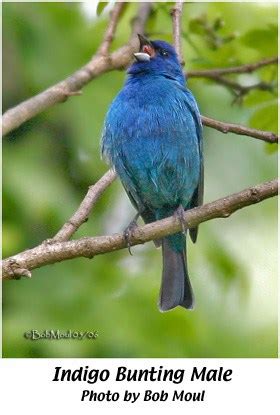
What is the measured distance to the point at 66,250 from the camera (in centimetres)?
450

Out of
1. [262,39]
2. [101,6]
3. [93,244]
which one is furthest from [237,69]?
[93,244]

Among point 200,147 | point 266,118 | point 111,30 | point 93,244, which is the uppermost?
point 111,30

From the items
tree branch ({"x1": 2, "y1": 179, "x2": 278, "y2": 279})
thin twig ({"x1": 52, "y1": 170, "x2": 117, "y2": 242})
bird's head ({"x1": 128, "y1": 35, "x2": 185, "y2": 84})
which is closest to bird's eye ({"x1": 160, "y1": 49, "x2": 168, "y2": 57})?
bird's head ({"x1": 128, "y1": 35, "x2": 185, "y2": 84})

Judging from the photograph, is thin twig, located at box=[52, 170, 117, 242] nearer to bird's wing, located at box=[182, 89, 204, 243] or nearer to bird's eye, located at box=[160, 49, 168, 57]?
bird's wing, located at box=[182, 89, 204, 243]

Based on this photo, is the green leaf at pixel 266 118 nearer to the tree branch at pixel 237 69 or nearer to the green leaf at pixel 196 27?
the tree branch at pixel 237 69

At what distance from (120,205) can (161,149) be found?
1.78 meters

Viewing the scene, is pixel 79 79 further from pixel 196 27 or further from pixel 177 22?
pixel 196 27

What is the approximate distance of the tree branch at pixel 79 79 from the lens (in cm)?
486

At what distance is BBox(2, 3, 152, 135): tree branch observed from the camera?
191 inches

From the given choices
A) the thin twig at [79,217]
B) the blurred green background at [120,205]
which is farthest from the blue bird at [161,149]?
the thin twig at [79,217]

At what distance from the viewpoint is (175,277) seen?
19.8 feet

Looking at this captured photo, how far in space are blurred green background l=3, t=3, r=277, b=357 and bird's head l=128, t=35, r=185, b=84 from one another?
0.33 feet

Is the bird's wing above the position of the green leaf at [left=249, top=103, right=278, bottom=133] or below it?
above
